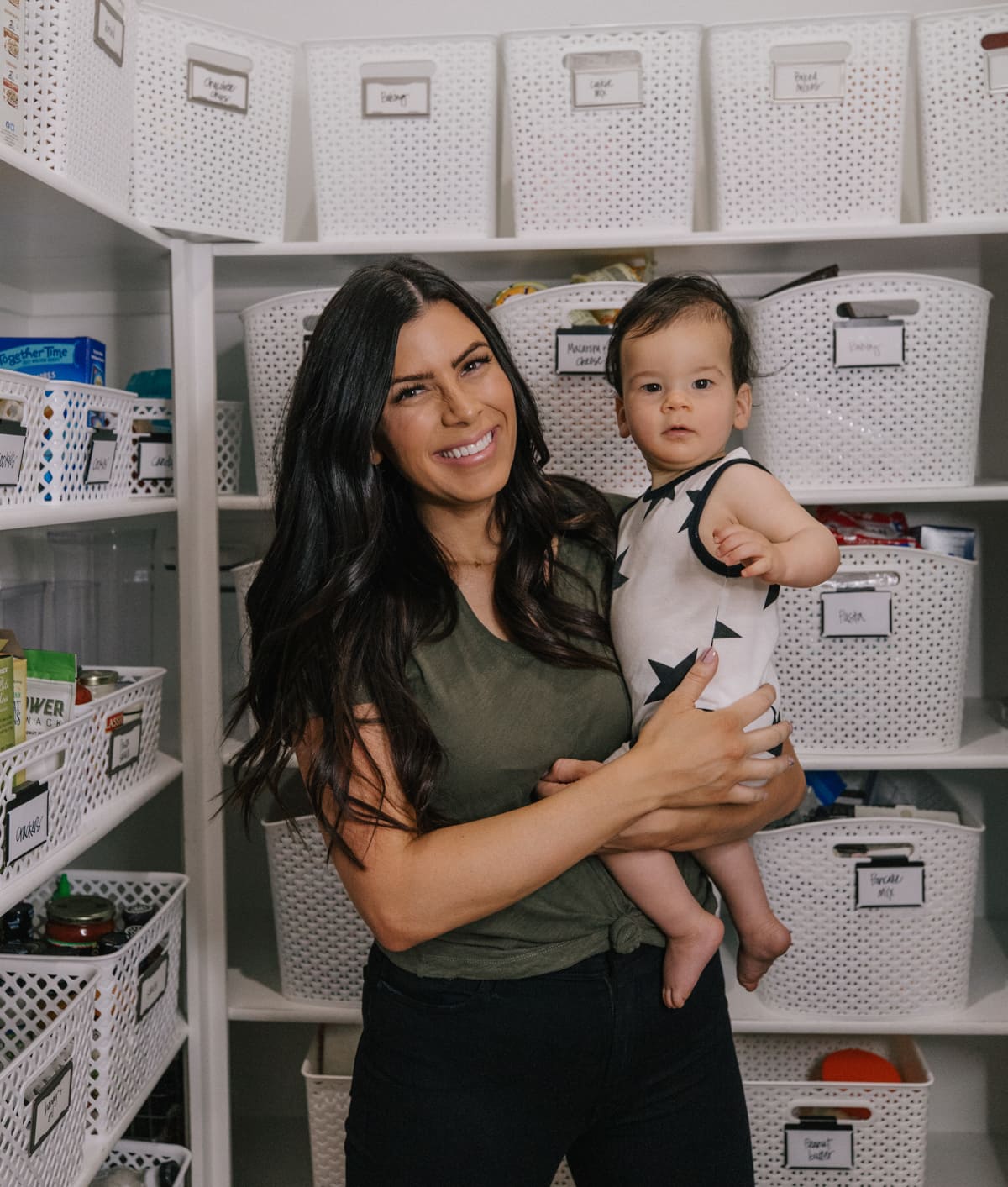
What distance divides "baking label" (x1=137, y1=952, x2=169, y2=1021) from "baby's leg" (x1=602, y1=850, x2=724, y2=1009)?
32.7 inches

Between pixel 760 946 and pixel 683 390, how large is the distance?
746mm

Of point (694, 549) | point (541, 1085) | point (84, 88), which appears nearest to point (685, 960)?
point (541, 1085)

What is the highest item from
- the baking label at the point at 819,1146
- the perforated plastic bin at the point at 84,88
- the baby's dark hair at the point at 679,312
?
the perforated plastic bin at the point at 84,88

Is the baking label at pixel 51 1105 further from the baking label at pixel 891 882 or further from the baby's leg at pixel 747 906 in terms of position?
the baking label at pixel 891 882

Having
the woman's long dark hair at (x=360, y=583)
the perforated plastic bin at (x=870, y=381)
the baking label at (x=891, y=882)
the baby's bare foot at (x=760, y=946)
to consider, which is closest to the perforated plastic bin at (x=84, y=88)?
the woman's long dark hair at (x=360, y=583)

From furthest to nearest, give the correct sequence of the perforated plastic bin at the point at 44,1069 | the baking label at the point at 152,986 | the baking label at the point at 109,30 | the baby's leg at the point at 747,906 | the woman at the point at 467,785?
the baking label at the point at 152,986 < the baking label at the point at 109,30 < the baby's leg at the point at 747,906 < the perforated plastic bin at the point at 44,1069 < the woman at the point at 467,785

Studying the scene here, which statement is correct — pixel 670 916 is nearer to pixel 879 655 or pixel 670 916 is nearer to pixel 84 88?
pixel 879 655

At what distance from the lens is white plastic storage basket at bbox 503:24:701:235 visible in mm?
1767

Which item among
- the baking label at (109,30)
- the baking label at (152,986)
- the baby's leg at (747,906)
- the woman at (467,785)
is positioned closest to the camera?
the woman at (467,785)

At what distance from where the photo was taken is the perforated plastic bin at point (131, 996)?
161 centimetres

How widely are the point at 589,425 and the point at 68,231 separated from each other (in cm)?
84

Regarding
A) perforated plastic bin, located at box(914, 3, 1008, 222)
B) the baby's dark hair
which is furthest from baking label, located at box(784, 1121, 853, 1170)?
perforated plastic bin, located at box(914, 3, 1008, 222)

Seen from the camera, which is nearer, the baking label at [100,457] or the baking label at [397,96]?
the baking label at [100,457]

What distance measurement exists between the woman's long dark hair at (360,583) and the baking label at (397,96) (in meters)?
0.60
